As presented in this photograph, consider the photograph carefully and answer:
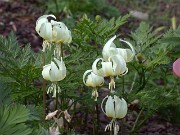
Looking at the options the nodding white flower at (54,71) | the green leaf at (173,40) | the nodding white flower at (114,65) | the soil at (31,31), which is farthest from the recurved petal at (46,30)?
the soil at (31,31)

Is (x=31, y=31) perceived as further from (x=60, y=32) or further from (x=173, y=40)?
(x=60, y=32)

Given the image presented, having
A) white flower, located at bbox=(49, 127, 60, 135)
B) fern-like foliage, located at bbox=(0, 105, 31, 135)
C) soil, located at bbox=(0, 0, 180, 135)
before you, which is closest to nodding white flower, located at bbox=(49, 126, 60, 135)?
white flower, located at bbox=(49, 127, 60, 135)

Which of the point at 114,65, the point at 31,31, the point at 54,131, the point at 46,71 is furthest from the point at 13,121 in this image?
the point at 31,31

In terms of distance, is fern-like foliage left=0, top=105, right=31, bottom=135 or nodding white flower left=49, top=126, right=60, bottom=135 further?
nodding white flower left=49, top=126, right=60, bottom=135

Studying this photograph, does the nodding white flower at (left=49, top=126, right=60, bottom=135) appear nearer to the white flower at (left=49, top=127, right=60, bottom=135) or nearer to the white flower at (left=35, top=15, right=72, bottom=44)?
the white flower at (left=49, top=127, right=60, bottom=135)

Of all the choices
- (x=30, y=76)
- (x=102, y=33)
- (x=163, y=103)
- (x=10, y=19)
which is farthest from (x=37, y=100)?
(x=10, y=19)

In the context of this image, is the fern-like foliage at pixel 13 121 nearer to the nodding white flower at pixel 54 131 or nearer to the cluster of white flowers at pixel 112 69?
the nodding white flower at pixel 54 131
